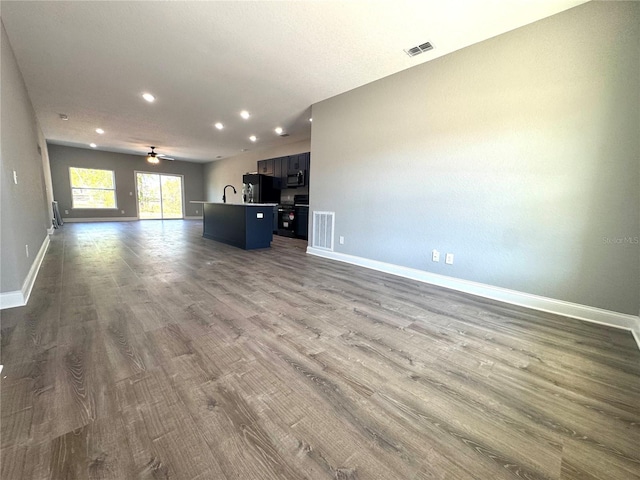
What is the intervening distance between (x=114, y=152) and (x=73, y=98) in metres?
6.56

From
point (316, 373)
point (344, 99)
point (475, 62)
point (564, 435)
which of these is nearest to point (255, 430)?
point (316, 373)

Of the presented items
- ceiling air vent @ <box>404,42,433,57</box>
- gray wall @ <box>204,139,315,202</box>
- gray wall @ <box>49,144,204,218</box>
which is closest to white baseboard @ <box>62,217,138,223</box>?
gray wall @ <box>49,144,204,218</box>

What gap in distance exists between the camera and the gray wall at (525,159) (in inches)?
84.2

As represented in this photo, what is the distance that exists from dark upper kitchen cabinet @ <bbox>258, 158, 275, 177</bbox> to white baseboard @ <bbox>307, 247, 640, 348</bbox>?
5406 mm

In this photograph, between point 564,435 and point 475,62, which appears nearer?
point 564,435

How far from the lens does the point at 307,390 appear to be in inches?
52.9

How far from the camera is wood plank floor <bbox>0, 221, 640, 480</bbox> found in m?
0.97

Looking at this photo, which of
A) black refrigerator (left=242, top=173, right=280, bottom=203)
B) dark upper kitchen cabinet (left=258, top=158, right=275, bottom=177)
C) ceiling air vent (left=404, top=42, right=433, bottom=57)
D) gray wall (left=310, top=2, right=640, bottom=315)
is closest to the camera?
gray wall (left=310, top=2, right=640, bottom=315)

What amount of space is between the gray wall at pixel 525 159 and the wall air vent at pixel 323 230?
999mm

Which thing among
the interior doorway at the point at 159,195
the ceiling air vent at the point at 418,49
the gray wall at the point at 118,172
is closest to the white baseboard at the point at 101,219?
the gray wall at the point at 118,172

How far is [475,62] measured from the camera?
2.75m

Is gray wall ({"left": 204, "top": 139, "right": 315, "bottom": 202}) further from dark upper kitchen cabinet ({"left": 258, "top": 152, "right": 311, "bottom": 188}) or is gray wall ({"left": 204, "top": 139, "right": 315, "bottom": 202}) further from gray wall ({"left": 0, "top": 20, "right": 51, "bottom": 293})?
gray wall ({"left": 0, "top": 20, "right": 51, "bottom": 293})

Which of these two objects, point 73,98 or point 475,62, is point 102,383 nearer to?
point 475,62

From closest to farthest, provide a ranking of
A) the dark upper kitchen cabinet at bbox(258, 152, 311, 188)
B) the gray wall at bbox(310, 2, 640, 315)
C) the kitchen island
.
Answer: the gray wall at bbox(310, 2, 640, 315), the kitchen island, the dark upper kitchen cabinet at bbox(258, 152, 311, 188)
